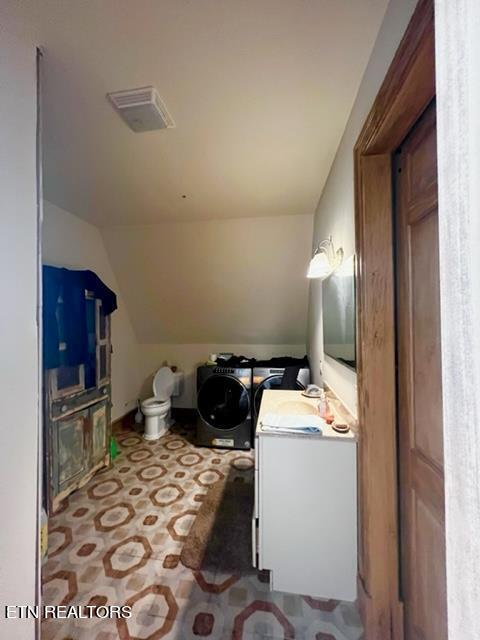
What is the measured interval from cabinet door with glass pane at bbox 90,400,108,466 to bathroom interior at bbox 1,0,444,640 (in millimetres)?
20

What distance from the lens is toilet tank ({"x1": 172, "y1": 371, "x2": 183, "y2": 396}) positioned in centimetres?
355

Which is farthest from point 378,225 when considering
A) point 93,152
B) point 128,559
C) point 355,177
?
point 128,559

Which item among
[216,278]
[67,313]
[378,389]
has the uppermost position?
[216,278]

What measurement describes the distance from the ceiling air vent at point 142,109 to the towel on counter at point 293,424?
1.66m

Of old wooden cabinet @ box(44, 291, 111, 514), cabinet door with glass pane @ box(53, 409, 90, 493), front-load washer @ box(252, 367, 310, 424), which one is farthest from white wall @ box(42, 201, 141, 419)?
front-load washer @ box(252, 367, 310, 424)

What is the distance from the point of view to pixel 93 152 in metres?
1.56

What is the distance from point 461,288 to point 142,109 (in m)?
1.53

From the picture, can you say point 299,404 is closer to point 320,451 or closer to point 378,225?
point 320,451

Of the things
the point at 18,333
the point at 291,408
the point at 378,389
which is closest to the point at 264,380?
the point at 291,408

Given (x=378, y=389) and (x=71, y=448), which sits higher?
(x=378, y=389)

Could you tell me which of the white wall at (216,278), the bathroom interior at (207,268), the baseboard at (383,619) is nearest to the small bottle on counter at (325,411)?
the bathroom interior at (207,268)

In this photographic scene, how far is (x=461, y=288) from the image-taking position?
1.09 feet

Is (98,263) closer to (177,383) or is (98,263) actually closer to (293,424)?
(177,383)

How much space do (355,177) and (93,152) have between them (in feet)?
4.98
